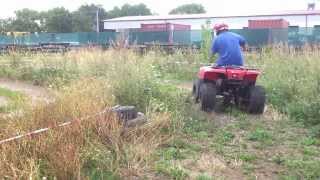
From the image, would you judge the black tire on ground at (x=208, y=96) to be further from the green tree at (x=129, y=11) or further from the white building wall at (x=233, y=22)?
the green tree at (x=129, y=11)

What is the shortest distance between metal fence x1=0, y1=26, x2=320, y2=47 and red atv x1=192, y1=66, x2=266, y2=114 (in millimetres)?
15317

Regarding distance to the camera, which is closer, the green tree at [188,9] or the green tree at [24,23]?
the green tree at [24,23]

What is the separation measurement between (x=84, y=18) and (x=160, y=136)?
80517 mm

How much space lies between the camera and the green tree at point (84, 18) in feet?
272

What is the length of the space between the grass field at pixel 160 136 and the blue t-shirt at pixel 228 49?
98 cm

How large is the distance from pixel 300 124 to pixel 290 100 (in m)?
1.78

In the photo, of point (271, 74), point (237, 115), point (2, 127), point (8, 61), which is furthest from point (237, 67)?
point (8, 61)

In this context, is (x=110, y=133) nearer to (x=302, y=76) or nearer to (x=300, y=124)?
(x=300, y=124)

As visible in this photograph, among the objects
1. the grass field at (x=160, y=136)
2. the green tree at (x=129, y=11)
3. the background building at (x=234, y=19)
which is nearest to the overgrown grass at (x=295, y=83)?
the grass field at (x=160, y=136)

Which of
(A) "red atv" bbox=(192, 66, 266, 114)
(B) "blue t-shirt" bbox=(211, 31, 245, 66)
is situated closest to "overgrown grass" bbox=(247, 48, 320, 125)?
(A) "red atv" bbox=(192, 66, 266, 114)

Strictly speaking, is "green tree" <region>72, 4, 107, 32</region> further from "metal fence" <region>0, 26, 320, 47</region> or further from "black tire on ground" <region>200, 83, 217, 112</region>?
"black tire on ground" <region>200, 83, 217, 112</region>

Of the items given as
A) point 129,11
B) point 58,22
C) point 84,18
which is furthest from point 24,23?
point 129,11

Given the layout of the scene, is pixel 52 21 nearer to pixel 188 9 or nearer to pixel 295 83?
pixel 188 9

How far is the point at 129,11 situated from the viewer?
110m
